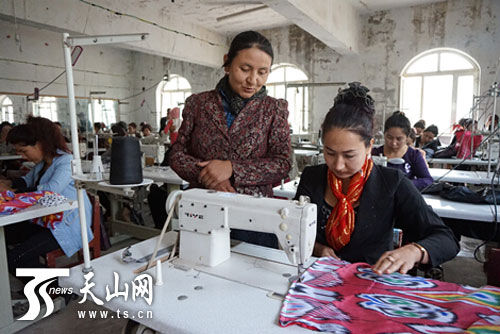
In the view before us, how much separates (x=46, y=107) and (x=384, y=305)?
11157mm

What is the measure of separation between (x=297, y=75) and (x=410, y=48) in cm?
298

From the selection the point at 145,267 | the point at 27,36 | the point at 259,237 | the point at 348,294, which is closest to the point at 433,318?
the point at 348,294

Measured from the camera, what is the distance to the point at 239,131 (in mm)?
1413

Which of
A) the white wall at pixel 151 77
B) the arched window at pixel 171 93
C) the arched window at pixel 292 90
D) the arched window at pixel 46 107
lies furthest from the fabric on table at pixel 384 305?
the arched window at pixel 171 93

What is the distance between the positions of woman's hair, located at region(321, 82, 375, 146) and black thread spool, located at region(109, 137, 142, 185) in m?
0.70

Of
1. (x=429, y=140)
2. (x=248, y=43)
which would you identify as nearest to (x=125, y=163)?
(x=248, y=43)

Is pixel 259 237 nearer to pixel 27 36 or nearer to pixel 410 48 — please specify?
pixel 410 48

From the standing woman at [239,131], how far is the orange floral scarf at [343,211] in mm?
244

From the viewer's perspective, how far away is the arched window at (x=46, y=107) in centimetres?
986

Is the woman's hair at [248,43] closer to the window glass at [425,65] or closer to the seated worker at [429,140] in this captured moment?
the seated worker at [429,140]

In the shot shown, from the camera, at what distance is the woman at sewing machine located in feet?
4.44

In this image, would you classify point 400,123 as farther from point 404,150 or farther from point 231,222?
point 231,222

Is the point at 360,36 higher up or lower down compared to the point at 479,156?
higher up

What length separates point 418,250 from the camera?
1179mm
